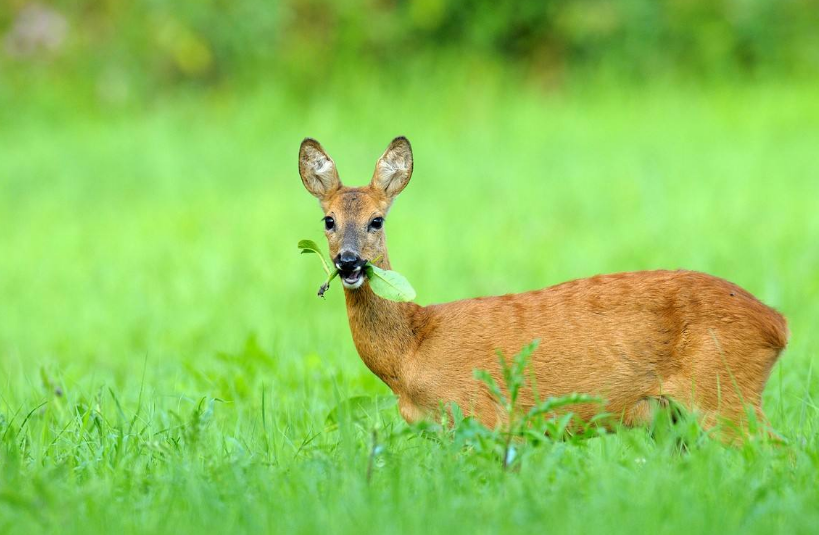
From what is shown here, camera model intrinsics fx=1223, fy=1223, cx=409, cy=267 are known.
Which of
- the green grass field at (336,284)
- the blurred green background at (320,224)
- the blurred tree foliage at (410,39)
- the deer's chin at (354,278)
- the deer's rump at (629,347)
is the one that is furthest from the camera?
the blurred tree foliage at (410,39)

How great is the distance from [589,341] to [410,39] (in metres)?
11.9

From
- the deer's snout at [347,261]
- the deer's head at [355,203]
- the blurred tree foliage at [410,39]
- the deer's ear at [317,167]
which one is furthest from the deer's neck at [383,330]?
the blurred tree foliage at [410,39]

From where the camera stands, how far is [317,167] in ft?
16.3

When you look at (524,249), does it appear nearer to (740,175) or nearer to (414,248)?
(414,248)

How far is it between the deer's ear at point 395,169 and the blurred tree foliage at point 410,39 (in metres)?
10.4

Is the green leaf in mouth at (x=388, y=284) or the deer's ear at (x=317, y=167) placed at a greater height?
the deer's ear at (x=317, y=167)

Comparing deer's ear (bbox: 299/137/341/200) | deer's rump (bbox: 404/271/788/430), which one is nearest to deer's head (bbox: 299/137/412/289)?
deer's ear (bbox: 299/137/341/200)

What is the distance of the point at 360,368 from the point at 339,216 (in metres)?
1.63

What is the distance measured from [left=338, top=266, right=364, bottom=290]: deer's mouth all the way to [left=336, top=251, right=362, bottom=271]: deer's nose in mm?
15

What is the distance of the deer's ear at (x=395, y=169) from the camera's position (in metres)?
4.91

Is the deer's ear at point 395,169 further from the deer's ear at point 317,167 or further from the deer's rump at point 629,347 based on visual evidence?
the deer's rump at point 629,347

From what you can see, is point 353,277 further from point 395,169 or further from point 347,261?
point 395,169

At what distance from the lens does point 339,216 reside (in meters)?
4.68

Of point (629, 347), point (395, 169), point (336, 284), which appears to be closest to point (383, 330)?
point (395, 169)
